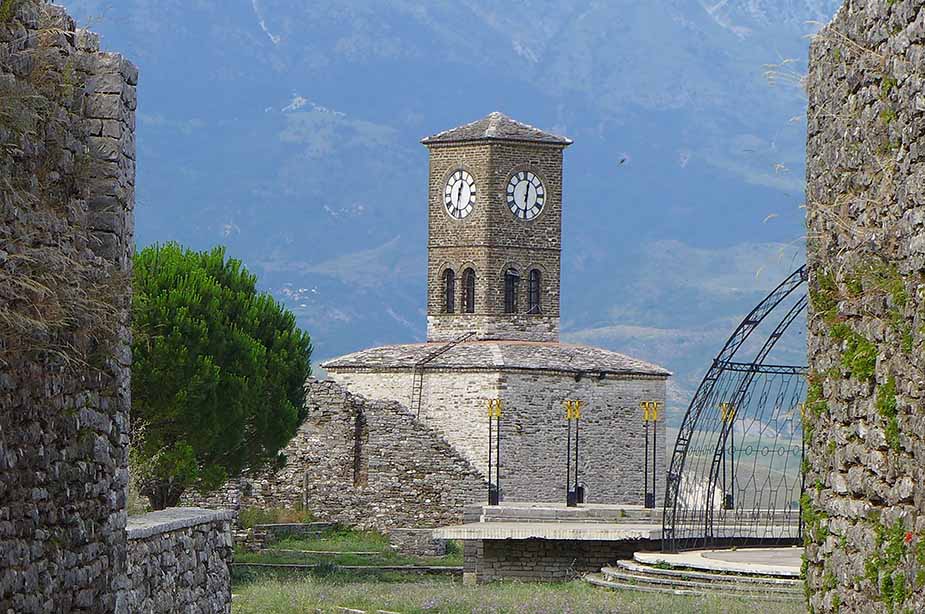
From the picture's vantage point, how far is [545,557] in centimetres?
2567

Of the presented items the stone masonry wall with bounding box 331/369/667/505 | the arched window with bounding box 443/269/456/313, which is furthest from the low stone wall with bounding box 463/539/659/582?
the arched window with bounding box 443/269/456/313

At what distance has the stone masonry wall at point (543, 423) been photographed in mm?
51125

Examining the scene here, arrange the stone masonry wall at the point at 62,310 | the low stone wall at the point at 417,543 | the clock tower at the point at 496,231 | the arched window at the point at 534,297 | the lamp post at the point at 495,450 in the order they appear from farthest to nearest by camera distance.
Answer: the arched window at the point at 534,297, the clock tower at the point at 496,231, the lamp post at the point at 495,450, the low stone wall at the point at 417,543, the stone masonry wall at the point at 62,310

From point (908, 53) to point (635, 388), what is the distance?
146 ft

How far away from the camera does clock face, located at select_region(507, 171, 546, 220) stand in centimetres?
5681

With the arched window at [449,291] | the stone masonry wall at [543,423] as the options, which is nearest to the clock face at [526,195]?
the arched window at [449,291]

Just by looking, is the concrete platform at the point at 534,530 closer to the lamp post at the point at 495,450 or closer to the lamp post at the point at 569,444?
the lamp post at the point at 495,450

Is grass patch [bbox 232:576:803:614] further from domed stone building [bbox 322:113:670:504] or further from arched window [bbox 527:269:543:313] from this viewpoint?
arched window [bbox 527:269:543:313]

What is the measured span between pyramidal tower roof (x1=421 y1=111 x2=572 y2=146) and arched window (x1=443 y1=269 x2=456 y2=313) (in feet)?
13.2

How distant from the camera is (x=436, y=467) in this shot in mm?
48281

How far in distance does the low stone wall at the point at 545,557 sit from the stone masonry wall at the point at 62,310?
14874 mm

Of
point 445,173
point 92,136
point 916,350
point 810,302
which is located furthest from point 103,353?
point 445,173

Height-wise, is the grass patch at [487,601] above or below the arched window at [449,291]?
below

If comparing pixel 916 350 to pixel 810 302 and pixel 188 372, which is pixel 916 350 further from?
pixel 188 372
